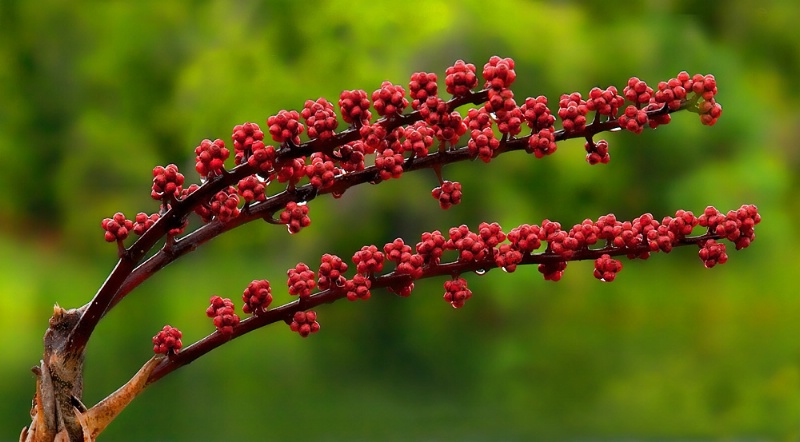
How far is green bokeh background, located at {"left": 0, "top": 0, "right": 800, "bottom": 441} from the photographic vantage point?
248 centimetres

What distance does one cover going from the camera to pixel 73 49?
2691 mm

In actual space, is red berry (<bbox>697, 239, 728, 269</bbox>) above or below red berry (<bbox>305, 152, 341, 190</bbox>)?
below

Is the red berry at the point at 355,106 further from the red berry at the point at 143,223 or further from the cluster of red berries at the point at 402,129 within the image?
the red berry at the point at 143,223

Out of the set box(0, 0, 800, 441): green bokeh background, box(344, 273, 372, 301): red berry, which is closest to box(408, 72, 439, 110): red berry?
box(344, 273, 372, 301): red berry

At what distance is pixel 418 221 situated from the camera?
256 centimetres

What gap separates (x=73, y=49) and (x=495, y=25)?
1.18 meters

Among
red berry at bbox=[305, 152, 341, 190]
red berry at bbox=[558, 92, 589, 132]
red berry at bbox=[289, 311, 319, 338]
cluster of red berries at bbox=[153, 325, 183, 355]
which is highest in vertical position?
red berry at bbox=[305, 152, 341, 190]

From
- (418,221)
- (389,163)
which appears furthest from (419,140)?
(418,221)

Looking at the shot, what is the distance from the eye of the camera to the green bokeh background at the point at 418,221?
248 cm

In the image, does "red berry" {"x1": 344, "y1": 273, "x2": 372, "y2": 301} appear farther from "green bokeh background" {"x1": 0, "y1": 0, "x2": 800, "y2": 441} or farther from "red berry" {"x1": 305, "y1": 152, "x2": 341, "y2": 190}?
"green bokeh background" {"x1": 0, "y1": 0, "x2": 800, "y2": 441}

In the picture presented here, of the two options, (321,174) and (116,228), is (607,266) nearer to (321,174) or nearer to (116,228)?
(321,174)

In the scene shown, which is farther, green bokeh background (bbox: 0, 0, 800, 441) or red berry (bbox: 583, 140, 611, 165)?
green bokeh background (bbox: 0, 0, 800, 441)

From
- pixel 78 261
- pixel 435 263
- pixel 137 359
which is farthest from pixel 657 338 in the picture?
pixel 435 263

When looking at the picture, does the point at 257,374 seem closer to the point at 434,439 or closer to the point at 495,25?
the point at 434,439
